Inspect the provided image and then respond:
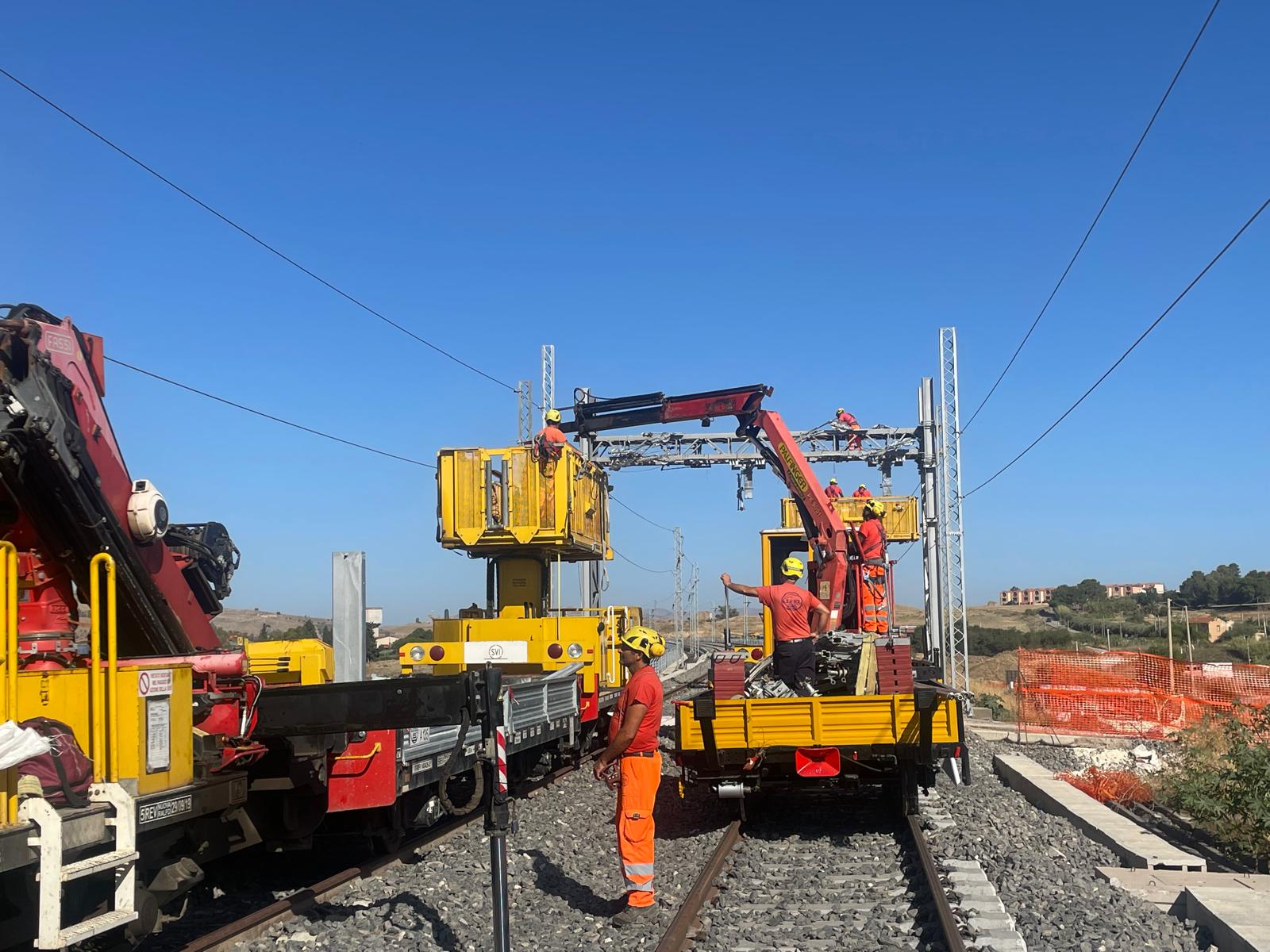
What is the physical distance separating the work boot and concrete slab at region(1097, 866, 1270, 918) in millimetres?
3187

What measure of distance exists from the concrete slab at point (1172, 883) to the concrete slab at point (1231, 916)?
0.10 meters

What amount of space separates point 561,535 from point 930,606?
52.6ft

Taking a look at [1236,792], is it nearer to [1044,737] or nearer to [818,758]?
[818,758]

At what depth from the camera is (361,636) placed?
844 cm

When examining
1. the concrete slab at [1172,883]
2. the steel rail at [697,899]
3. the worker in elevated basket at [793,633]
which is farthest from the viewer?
the worker in elevated basket at [793,633]

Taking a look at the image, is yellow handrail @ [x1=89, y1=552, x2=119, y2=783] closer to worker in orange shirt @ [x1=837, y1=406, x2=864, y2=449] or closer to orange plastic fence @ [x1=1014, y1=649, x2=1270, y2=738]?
orange plastic fence @ [x1=1014, y1=649, x2=1270, y2=738]

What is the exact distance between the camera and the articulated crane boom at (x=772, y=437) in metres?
13.3

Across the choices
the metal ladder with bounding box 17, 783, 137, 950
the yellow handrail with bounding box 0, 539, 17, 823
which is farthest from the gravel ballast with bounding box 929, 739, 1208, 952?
the yellow handrail with bounding box 0, 539, 17, 823

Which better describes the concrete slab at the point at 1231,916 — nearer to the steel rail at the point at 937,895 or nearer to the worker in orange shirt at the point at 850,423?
the steel rail at the point at 937,895

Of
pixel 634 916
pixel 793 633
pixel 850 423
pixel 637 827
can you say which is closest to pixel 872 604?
pixel 793 633

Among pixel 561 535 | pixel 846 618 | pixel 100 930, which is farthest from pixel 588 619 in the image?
pixel 100 930

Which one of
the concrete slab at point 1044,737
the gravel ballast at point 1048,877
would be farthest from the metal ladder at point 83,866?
the concrete slab at point 1044,737

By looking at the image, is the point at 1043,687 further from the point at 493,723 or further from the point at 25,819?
the point at 25,819

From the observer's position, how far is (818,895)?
751 centimetres
